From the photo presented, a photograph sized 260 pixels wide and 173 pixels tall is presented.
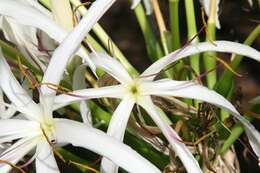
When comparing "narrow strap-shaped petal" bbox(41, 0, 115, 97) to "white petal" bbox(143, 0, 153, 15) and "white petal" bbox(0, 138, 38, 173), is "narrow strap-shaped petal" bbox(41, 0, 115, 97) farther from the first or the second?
"white petal" bbox(143, 0, 153, 15)

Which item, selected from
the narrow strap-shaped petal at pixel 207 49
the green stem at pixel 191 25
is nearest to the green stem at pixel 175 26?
the green stem at pixel 191 25

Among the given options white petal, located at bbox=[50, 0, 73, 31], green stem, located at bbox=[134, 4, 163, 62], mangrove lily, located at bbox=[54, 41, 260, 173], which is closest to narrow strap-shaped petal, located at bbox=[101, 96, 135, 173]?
mangrove lily, located at bbox=[54, 41, 260, 173]

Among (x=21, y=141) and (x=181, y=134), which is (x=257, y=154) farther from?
(x=21, y=141)

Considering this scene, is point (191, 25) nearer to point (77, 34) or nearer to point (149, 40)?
point (149, 40)

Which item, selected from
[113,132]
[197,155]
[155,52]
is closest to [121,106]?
[113,132]

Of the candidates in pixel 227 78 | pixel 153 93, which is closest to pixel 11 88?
pixel 153 93

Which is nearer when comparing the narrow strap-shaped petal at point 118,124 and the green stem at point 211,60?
the narrow strap-shaped petal at point 118,124

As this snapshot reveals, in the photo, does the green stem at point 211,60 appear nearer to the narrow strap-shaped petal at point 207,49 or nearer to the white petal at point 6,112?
the narrow strap-shaped petal at point 207,49
